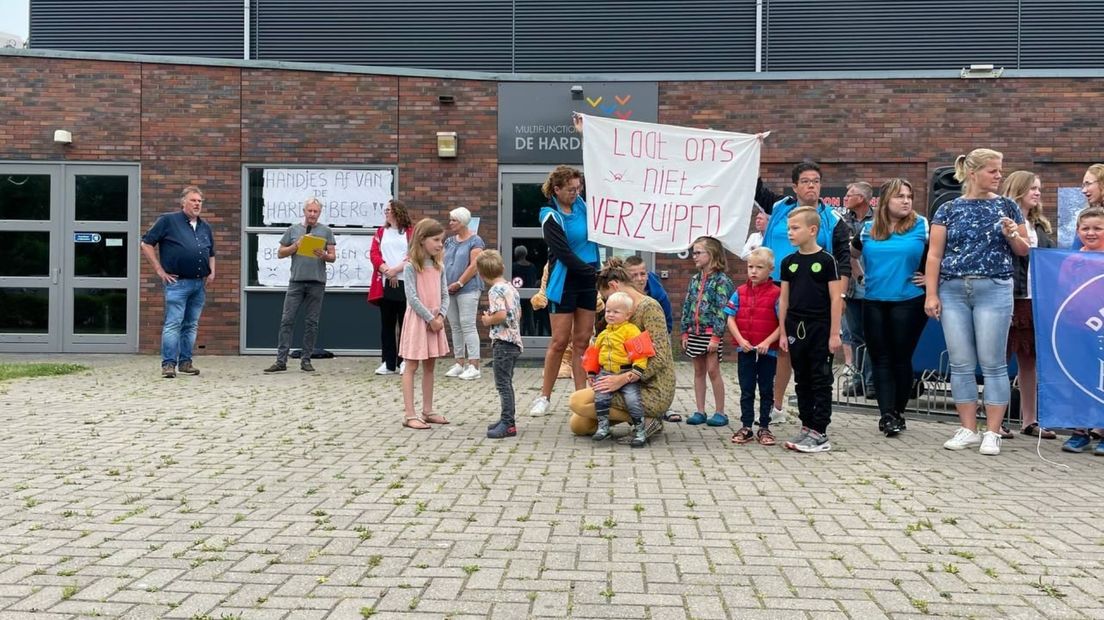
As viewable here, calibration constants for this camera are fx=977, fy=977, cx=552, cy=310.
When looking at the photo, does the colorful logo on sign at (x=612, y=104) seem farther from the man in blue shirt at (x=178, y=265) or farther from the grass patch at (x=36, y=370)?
the grass patch at (x=36, y=370)

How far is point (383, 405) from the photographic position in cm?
893

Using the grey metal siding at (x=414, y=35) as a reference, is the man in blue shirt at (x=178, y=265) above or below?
below

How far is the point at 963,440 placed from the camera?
22.1ft

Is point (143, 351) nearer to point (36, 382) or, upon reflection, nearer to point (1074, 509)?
point (36, 382)

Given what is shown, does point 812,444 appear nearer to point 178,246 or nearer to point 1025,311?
point 1025,311

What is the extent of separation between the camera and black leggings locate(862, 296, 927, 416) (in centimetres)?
718

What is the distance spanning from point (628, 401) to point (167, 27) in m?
14.0

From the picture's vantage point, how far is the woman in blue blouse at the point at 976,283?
659 cm

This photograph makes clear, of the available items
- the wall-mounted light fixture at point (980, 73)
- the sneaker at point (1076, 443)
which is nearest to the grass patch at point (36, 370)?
the sneaker at point (1076, 443)

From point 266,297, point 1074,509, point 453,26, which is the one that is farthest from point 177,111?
point 1074,509

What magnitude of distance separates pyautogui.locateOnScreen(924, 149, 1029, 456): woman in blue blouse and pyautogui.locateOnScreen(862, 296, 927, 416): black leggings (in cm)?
37

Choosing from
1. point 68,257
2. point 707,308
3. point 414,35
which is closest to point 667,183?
point 707,308

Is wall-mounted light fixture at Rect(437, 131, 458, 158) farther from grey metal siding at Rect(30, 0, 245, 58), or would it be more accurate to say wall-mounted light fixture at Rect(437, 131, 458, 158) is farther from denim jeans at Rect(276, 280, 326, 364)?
grey metal siding at Rect(30, 0, 245, 58)

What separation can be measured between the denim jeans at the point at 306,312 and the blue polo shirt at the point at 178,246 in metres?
1.10
